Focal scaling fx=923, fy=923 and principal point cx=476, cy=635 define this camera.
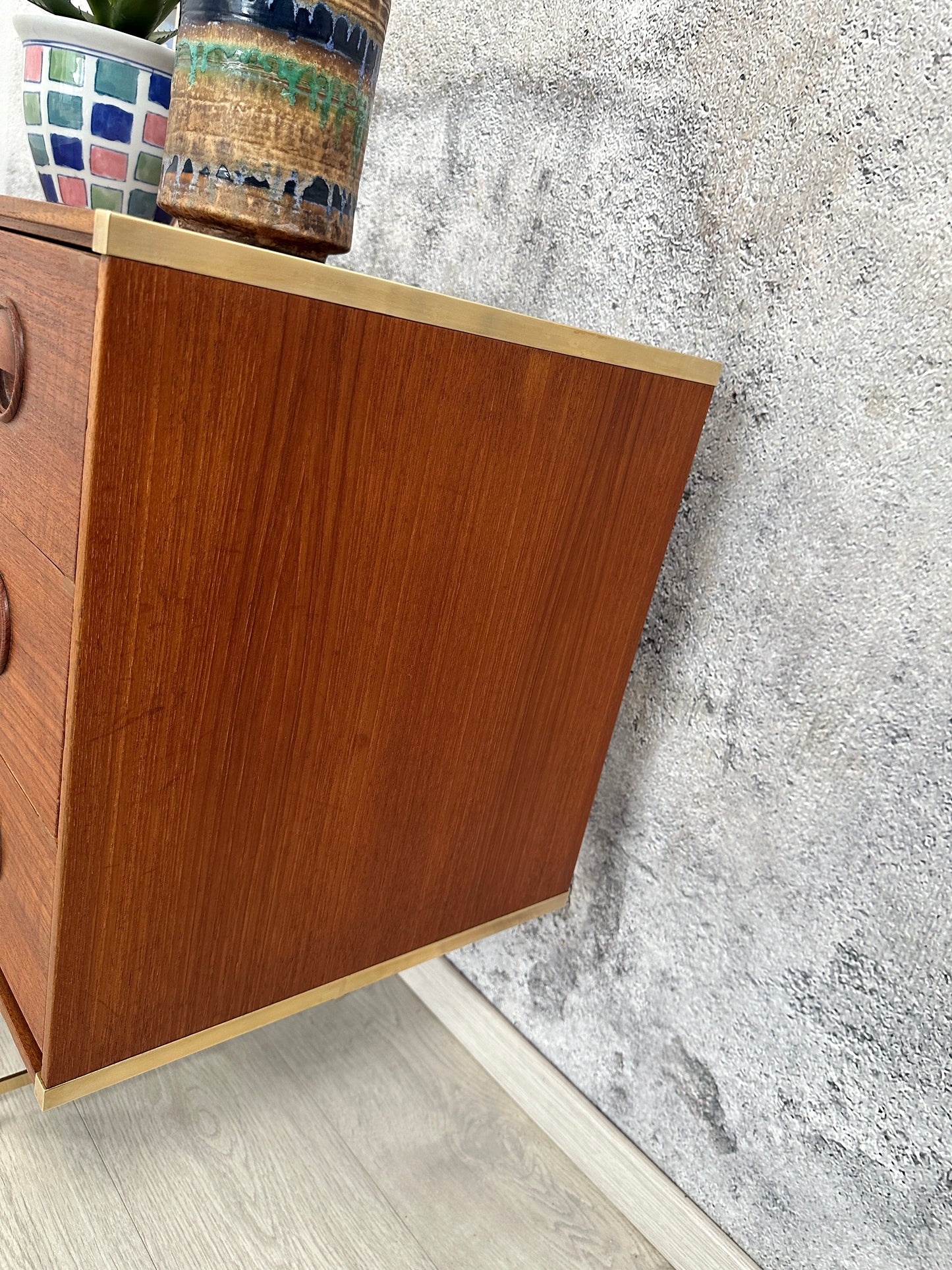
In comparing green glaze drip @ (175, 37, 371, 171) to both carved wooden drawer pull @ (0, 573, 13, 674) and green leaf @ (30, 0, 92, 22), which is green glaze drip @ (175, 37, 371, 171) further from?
carved wooden drawer pull @ (0, 573, 13, 674)

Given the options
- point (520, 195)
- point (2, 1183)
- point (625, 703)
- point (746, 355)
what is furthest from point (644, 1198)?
point (520, 195)

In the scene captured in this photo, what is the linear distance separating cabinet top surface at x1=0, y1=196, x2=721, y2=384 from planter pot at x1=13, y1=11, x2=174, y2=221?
17cm

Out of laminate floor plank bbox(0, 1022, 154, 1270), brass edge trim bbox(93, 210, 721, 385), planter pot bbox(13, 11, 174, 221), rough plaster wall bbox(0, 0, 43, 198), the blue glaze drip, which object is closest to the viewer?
brass edge trim bbox(93, 210, 721, 385)

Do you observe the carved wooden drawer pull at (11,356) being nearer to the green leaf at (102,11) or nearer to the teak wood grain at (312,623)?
the teak wood grain at (312,623)

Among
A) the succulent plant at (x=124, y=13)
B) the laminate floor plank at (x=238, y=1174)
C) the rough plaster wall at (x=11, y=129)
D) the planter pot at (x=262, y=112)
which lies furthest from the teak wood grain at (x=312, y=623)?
the rough plaster wall at (x=11, y=129)

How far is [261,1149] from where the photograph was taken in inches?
35.5

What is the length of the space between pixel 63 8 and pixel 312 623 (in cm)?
55

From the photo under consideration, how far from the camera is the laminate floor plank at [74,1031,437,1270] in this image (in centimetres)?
81

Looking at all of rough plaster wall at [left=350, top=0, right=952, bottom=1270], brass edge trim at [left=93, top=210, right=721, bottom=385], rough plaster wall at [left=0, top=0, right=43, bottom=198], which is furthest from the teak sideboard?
rough plaster wall at [left=0, top=0, right=43, bottom=198]

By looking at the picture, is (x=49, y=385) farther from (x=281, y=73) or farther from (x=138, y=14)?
(x=138, y=14)

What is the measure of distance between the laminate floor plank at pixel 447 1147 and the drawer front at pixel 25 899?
0.45m

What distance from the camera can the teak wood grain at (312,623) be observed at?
49 cm

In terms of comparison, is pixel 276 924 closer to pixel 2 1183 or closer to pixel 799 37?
pixel 2 1183

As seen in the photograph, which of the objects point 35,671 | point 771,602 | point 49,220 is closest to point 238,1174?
point 35,671
